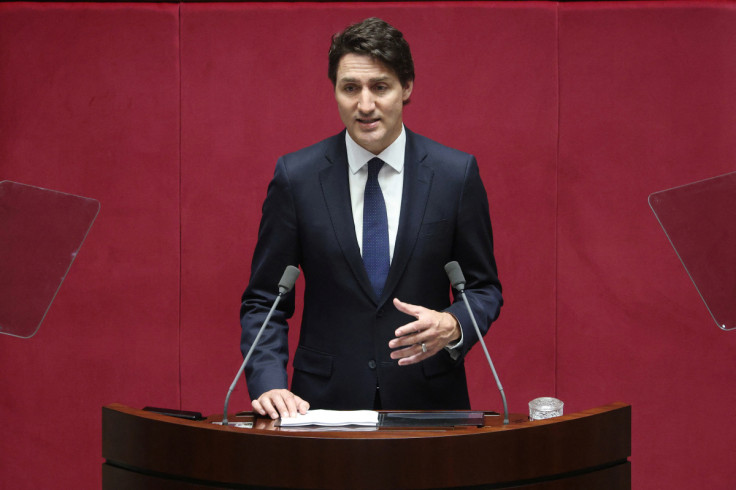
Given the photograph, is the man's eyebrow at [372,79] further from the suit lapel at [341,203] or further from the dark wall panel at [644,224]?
the dark wall panel at [644,224]

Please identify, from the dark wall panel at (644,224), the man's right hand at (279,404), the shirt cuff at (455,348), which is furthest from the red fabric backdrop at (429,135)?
the man's right hand at (279,404)

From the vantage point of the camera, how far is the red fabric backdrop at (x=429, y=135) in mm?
2711

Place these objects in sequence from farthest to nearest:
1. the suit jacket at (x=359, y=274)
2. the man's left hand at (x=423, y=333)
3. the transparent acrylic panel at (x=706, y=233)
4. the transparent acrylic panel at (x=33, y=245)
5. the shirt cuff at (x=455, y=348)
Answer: the transparent acrylic panel at (x=33, y=245) → the transparent acrylic panel at (x=706, y=233) → the suit jacket at (x=359, y=274) → the shirt cuff at (x=455, y=348) → the man's left hand at (x=423, y=333)

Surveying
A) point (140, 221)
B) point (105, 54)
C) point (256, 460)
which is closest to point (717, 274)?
point (256, 460)

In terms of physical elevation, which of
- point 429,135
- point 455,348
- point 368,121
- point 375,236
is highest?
point 429,135

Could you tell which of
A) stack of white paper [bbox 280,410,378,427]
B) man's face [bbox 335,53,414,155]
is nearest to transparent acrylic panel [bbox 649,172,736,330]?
man's face [bbox 335,53,414,155]

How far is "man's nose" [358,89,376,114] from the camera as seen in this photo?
179 cm

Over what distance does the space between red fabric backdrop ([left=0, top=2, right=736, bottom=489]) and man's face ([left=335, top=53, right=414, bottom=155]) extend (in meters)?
0.93

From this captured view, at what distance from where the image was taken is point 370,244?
1821 mm

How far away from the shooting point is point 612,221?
2.76 m

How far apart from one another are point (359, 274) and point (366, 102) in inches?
14.2

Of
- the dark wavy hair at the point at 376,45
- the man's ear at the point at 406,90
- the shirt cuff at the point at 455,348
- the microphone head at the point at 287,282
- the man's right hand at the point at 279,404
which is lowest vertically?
the man's right hand at the point at 279,404

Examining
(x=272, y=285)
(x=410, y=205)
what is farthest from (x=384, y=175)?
(x=272, y=285)

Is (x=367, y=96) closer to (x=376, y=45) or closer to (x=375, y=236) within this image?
(x=376, y=45)
